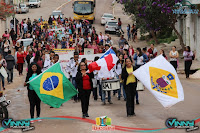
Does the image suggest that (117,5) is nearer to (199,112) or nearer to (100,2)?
(100,2)

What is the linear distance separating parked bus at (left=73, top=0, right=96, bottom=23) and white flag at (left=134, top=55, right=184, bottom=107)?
133 feet

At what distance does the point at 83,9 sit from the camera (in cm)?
5381

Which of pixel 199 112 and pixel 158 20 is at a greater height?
pixel 158 20

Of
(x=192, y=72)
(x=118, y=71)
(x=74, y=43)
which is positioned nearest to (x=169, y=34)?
(x=74, y=43)

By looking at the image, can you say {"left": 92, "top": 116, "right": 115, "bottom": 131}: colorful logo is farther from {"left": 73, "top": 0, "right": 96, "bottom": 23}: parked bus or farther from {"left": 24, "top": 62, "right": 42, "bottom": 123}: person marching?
{"left": 73, "top": 0, "right": 96, "bottom": 23}: parked bus

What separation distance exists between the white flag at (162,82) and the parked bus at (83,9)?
4051cm

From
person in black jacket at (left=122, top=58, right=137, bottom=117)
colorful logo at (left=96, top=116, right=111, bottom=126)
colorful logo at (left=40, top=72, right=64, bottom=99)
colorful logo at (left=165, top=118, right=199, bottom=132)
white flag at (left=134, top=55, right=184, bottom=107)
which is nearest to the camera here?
colorful logo at (left=165, top=118, right=199, bottom=132)

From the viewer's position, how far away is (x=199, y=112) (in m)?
14.6

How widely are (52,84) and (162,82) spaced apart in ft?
10.1

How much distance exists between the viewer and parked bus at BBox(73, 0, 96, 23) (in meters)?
53.8

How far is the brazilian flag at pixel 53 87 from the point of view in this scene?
43.9ft

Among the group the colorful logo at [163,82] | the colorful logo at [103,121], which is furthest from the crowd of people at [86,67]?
the colorful logo at [103,121]

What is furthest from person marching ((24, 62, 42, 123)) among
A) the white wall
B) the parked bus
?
the parked bus

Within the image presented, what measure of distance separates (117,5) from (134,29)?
34.0 meters
